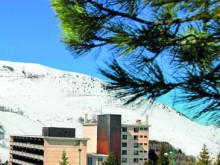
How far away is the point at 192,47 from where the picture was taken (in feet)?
20.7

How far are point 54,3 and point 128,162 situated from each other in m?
87.2

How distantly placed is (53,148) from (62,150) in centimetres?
120

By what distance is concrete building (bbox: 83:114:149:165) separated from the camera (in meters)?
81.3

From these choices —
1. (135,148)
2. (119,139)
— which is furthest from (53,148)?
(135,148)

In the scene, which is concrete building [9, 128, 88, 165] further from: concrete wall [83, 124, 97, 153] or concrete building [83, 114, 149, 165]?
concrete wall [83, 124, 97, 153]

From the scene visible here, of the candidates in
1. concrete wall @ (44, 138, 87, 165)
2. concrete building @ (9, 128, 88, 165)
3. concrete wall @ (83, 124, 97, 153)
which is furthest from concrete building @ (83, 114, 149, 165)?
concrete wall @ (44, 138, 87, 165)

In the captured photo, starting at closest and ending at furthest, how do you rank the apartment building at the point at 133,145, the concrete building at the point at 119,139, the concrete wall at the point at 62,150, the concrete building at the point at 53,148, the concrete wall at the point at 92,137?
the concrete wall at the point at 62,150 < the concrete building at the point at 53,148 < the concrete building at the point at 119,139 < the concrete wall at the point at 92,137 < the apartment building at the point at 133,145

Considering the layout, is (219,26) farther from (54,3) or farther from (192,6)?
(54,3)

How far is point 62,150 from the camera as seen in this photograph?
65562 millimetres

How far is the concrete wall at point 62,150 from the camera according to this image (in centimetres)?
6456

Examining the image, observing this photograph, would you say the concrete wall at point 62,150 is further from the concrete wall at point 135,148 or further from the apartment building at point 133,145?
the concrete wall at point 135,148

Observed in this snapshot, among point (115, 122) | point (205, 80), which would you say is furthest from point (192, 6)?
point (115, 122)

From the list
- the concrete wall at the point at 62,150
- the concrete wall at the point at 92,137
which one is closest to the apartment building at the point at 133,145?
the concrete wall at the point at 92,137

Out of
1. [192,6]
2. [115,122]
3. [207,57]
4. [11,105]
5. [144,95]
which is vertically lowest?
[144,95]
